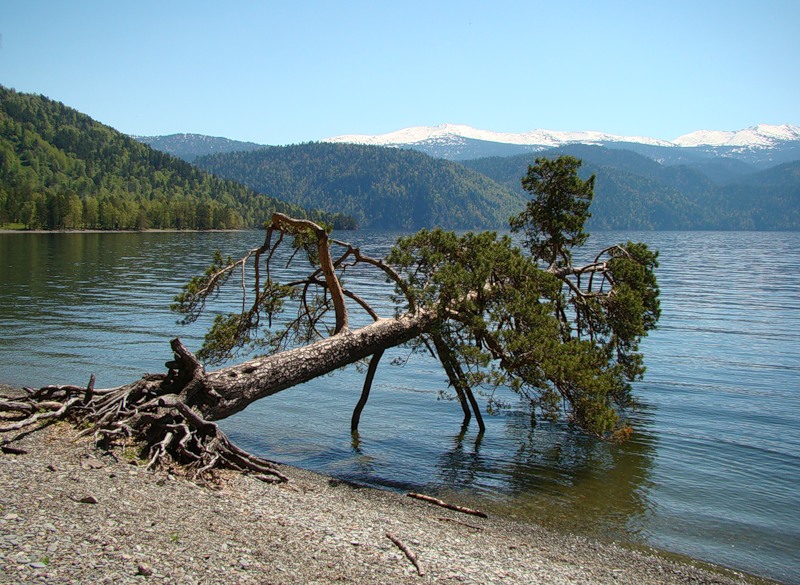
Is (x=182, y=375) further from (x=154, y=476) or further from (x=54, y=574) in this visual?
(x=54, y=574)

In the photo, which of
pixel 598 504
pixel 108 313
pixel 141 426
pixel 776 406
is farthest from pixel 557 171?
pixel 108 313

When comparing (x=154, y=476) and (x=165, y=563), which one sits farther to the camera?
(x=154, y=476)

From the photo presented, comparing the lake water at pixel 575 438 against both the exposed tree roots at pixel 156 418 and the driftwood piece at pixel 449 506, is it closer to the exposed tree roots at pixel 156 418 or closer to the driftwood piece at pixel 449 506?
the driftwood piece at pixel 449 506

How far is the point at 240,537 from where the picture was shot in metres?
8.18

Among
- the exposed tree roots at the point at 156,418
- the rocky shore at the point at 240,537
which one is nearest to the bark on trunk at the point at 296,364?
the exposed tree roots at the point at 156,418

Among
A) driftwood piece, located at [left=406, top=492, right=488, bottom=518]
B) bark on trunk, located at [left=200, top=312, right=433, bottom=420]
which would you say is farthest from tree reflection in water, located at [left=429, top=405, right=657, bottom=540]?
bark on trunk, located at [left=200, top=312, right=433, bottom=420]

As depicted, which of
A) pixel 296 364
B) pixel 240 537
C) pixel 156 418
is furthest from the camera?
pixel 296 364

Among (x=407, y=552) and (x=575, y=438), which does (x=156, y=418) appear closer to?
(x=407, y=552)

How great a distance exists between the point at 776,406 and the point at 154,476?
62.1 feet

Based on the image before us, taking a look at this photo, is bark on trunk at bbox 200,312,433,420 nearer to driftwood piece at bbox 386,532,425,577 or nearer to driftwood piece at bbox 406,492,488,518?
driftwood piece at bbox 406,492,488,518

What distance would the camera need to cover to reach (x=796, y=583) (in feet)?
31.5

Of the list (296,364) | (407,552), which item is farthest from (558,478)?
(407,552)

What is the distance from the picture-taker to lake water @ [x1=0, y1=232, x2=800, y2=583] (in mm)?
11859

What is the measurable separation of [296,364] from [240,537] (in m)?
5.22
